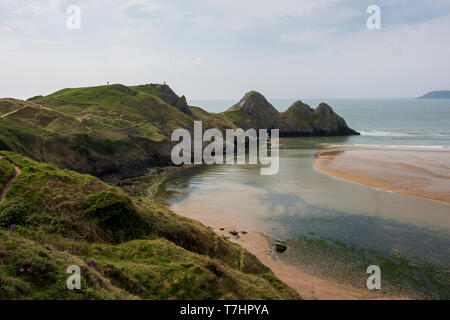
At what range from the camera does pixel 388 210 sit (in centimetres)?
3606

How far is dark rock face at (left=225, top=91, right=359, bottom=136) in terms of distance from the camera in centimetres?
14012

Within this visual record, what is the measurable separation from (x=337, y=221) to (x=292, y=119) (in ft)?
383

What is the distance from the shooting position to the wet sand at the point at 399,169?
4503 centimetres

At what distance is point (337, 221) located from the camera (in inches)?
1307

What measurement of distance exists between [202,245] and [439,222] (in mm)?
27686

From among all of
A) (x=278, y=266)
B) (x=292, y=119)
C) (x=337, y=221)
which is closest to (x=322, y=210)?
(x=337, y=221)

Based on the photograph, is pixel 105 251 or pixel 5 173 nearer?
pixel 105 251

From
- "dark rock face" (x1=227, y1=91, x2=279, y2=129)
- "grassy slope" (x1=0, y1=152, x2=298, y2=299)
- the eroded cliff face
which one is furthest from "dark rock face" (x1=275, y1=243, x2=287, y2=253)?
"dark rock face" (x1=227, y1=91, x2=279, y2=129)

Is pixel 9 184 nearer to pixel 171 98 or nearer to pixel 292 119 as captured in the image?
pixel 171 98

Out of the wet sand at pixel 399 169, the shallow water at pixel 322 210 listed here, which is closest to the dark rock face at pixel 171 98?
the wet sand at pixel 399 169

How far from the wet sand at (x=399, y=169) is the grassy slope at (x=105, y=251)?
1397 inches

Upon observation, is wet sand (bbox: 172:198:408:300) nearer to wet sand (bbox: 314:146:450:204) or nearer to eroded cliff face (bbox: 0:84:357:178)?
wet sand (bbox: 314:146:450:204)

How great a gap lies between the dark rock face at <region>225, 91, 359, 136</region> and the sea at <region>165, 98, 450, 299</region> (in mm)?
88088

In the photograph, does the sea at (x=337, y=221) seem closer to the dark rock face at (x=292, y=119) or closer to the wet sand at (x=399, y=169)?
the wet sand at (x=399, y=169)
